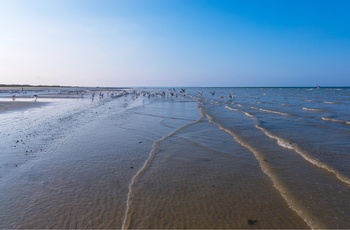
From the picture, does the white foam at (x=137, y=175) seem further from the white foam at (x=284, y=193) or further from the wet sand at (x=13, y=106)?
the wet sand at (x=13, y=106)

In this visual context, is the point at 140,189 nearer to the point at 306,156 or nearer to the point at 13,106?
the point at 306,156

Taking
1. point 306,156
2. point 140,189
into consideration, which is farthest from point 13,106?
point 306,156

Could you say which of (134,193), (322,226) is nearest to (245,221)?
(322,226)

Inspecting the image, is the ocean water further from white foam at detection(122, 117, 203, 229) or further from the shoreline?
the shoreline

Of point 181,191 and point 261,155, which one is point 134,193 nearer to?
point 181,191

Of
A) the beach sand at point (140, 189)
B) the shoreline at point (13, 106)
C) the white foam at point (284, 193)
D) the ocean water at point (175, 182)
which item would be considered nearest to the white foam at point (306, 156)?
the ocean water at point (175, 182)

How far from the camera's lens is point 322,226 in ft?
17.7

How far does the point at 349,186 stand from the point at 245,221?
13.2ft

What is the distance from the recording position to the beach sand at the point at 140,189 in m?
5.54

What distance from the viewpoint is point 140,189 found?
7.14 m

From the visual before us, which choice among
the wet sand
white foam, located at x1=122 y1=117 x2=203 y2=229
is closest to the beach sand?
white foam, located at x1=122 y1=117 x2=203 y2=229

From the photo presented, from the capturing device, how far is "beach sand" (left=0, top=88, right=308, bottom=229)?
18.2 ft

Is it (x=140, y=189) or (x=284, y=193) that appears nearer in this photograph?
(x=284, y=193)

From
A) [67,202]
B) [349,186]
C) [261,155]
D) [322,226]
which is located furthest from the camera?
[261,155]
